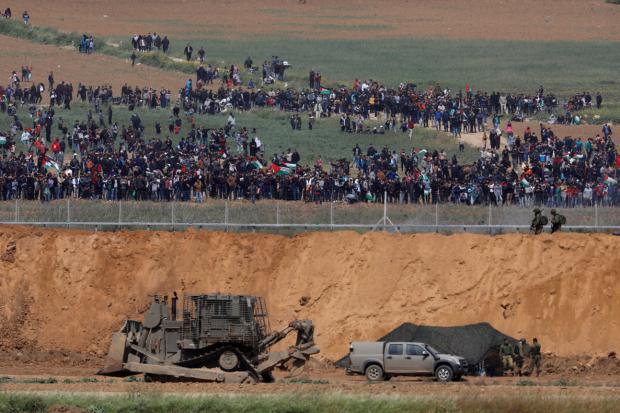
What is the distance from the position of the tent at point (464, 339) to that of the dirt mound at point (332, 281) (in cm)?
213

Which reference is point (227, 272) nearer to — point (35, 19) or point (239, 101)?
point (239, 101)

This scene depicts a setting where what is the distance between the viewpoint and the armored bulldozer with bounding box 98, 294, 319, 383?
119ft

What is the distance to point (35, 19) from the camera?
384 feet

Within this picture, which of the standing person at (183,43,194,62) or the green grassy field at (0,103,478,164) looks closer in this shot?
the green grassy field at (0,103,478,164)

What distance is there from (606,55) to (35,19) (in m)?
46.7

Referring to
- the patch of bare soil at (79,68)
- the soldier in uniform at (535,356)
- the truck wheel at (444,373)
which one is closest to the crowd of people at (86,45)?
the patch of bare soil at (79,68)

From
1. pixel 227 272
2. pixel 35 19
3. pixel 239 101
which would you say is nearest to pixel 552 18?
pixel 35 19

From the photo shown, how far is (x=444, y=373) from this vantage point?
3872 cm

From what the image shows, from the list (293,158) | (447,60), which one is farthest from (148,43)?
(293,158)

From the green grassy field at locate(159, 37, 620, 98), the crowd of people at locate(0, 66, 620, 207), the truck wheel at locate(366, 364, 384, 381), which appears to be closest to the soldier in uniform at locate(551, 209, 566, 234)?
the crowd of people at locate(0, 66, 620, 207)

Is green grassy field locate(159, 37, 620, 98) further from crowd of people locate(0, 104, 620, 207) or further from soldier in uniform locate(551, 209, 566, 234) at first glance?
soldier in uniform locate(551, 209, 566, 234)

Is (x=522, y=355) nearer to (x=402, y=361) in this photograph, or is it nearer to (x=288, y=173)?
(x=402, y=361)

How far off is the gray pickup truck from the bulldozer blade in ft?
21.7

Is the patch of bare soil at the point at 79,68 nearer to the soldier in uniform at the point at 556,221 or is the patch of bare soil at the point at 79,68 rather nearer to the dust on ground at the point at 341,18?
the dust on ground at the point at 341,18
